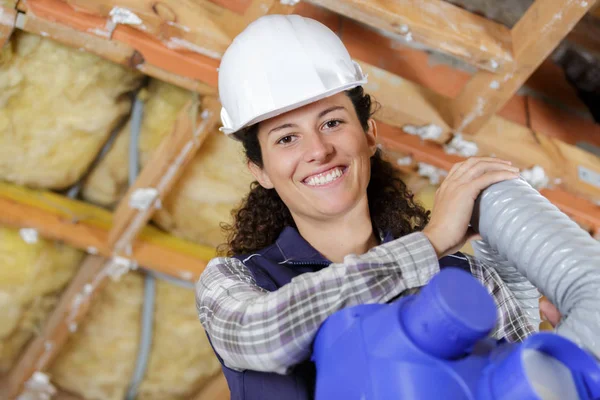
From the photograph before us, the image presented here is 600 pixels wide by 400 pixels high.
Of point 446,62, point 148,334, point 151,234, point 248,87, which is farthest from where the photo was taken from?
point 148,334

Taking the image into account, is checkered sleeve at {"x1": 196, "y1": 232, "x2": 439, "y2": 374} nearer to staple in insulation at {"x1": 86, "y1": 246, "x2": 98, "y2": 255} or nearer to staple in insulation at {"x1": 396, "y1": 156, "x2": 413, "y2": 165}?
staple in insulation at {"x1": 396, "y1": 156, "x2": 413, "y2": 165}

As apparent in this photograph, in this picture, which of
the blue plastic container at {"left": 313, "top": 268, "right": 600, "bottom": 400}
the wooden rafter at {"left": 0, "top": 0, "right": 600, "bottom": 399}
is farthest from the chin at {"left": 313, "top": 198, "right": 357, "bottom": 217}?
the wooden rafter at {"left": 0, "top": 0, "right": 600, "bottom": 399}

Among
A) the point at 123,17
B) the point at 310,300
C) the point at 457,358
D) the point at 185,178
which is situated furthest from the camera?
the point at 185,178

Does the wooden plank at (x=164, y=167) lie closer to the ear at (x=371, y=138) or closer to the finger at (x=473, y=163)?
the ear at (x=371, y=138)

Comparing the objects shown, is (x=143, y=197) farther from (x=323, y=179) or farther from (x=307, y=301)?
(x=307, y=301)

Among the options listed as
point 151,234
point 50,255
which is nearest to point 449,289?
point 151,234

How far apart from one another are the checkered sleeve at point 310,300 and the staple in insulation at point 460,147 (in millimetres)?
1335

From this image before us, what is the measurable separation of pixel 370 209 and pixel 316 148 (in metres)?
0.26

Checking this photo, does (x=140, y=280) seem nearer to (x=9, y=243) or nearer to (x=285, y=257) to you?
(x=9, y=243)

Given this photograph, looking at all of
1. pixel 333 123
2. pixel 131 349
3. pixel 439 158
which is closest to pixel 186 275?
pixel 131 349

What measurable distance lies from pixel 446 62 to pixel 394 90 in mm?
326

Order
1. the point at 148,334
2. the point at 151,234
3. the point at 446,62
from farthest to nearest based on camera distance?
the point at 148,334, the point at 151,234, the point at 446,62

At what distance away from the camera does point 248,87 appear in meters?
1.39

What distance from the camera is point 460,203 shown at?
105 cm
